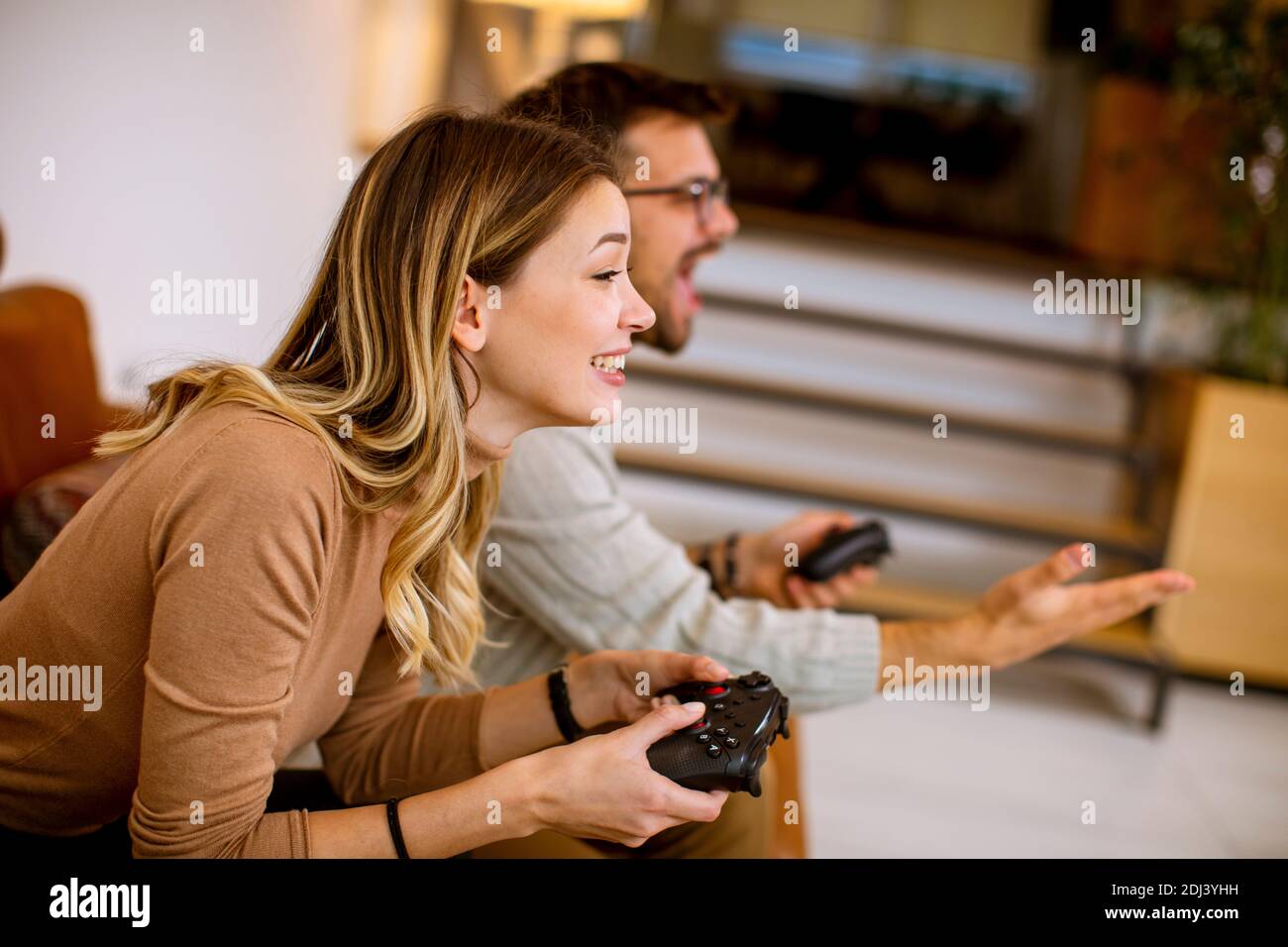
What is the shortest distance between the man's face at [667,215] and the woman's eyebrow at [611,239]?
1.75 feet

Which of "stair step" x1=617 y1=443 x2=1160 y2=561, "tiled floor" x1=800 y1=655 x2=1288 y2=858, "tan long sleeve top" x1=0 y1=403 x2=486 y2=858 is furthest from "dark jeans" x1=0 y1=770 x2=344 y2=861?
"stair step" x1=617 y1=443 x2=1160 y2=561

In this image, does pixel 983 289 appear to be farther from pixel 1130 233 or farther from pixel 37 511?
pixel 37 511

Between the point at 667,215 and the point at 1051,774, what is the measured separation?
1.74 m

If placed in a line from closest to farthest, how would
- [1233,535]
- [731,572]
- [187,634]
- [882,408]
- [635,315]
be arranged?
1. [187,634]
2. [635,315]
3. [731,572]
4. [1233,535]
5. [882,408]

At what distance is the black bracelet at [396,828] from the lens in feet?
3.06

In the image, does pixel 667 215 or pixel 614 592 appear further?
pixel 667 215

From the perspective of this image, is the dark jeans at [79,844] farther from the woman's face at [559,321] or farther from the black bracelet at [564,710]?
the woman's face at [559,321]

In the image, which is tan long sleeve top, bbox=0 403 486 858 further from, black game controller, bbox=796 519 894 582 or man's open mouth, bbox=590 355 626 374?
black game controller, bbox=796 519 894 582

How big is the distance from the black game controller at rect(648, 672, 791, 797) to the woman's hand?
3.8 inches

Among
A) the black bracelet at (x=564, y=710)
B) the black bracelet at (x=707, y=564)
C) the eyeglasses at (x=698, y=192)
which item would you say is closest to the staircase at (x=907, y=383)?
the black bracelet at (x=707, y=564)

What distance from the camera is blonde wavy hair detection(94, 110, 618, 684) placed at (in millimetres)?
977

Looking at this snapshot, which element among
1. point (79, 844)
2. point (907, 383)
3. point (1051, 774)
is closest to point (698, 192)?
point (79, 844)

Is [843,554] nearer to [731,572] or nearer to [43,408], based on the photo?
[731,572]

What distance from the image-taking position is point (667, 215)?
1661 mm
